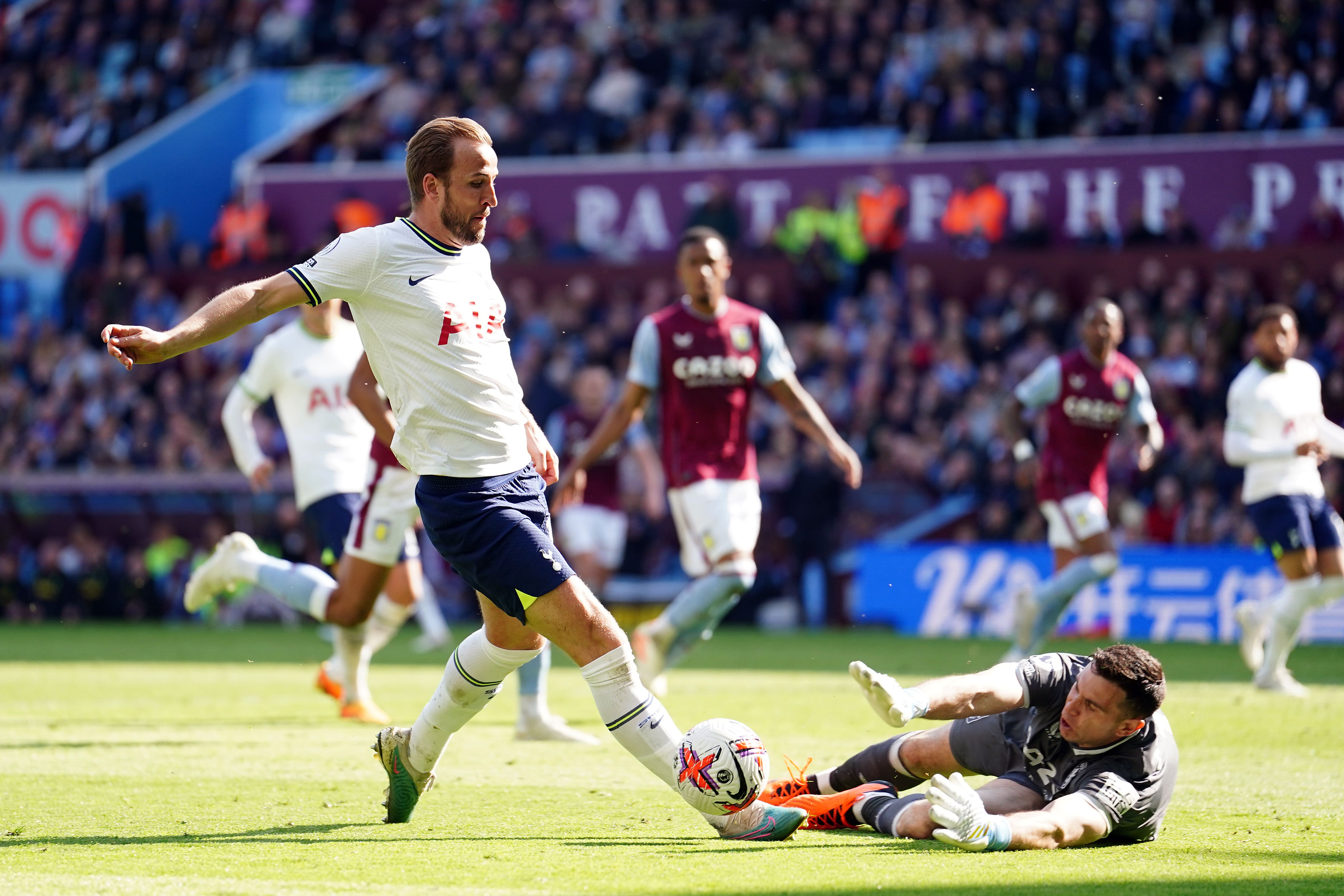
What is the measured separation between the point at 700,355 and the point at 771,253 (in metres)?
11.4

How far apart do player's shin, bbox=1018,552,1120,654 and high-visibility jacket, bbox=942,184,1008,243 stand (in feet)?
29.4

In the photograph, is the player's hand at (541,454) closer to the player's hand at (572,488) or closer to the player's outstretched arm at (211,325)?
the player's outstretched arm at (211,325)

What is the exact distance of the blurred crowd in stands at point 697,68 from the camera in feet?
67.7

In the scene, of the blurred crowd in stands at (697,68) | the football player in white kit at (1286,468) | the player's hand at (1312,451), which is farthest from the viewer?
the blurred crowd in stands at (697,68)

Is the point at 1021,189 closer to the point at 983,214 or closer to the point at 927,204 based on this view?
the point at 983,214

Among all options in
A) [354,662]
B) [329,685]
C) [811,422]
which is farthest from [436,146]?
[329,685]

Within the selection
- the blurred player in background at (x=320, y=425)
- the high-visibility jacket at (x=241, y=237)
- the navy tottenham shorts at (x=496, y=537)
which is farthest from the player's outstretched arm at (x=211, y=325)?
the high-visibility jacket at (x=241, y=237)

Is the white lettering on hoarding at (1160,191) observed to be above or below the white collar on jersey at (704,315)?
above

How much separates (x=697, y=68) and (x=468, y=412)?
19844 millimetres

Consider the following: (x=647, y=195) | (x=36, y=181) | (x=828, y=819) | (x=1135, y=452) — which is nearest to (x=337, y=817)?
(x=828, y=819)

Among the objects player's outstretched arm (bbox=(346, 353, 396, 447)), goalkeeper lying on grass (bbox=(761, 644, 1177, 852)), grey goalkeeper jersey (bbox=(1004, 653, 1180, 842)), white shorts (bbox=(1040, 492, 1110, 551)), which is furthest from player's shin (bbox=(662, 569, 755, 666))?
grey goalkeeper jersey (bbox=(1004, 653, 1180, 842))

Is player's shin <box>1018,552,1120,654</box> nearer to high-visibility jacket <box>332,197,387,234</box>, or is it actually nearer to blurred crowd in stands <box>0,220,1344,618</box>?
blurred crowd in stands <box>0,220,1344,618</box>

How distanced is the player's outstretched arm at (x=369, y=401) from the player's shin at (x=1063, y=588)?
5.35m

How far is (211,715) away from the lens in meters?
9.88
